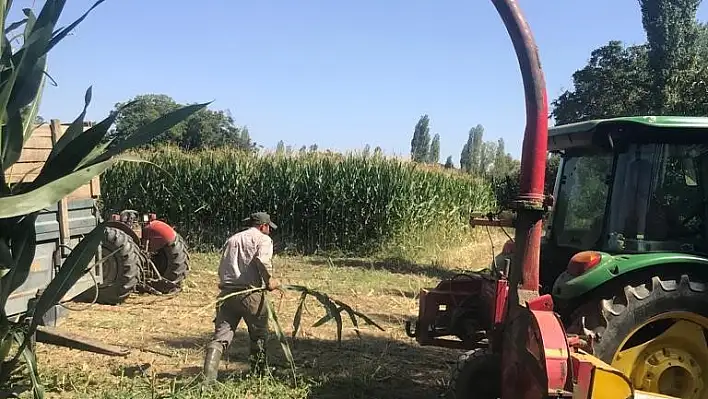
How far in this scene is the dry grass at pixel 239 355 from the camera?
523 cm

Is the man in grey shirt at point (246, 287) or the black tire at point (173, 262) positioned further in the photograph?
the black tire at point (173, 262)

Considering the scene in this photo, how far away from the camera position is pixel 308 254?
49.6 feet

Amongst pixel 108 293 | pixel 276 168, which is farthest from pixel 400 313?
pixel 276 168

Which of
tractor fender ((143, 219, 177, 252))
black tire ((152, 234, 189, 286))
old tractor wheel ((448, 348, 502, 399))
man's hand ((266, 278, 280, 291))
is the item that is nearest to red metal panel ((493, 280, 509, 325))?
old tractor wheel ((448, 348, 502, 399))

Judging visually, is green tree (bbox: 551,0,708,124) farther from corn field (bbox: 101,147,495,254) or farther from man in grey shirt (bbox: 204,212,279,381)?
man in grey shirt (bbox: 204,212,279,381)

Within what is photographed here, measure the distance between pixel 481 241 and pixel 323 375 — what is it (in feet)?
42.6

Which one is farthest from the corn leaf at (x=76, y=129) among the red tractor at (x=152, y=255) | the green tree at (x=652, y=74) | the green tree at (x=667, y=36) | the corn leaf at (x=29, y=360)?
the green tree at (x=667, y=36)

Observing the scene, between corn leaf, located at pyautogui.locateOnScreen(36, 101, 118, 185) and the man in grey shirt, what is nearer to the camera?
corn leaf, located at pyautogui.locateOnScreen(36, 101, 118, 185)

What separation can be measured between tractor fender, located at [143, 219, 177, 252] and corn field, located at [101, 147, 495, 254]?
5.57m

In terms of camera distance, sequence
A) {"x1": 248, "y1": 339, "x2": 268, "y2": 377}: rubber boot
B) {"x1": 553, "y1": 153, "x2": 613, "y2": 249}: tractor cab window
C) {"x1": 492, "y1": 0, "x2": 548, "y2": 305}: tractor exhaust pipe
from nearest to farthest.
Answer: {"x1": 492, "y1": 0, "x2": 548, "y2": 305}: tractor exhaust pipe
{"x1": 553, "y1": 153, "x2": 613, "y2": 249}: tractor cab window
{"x1": 248, "y1": 339, "x2": 268, "y2": 377}: rubber boot

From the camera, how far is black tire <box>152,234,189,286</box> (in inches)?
376

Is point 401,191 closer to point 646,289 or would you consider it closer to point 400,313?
point 400,313

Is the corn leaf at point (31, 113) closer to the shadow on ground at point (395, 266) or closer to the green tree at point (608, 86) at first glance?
the shadow on ground at point (395, 266)

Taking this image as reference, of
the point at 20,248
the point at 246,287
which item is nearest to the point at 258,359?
the point at 246,287
